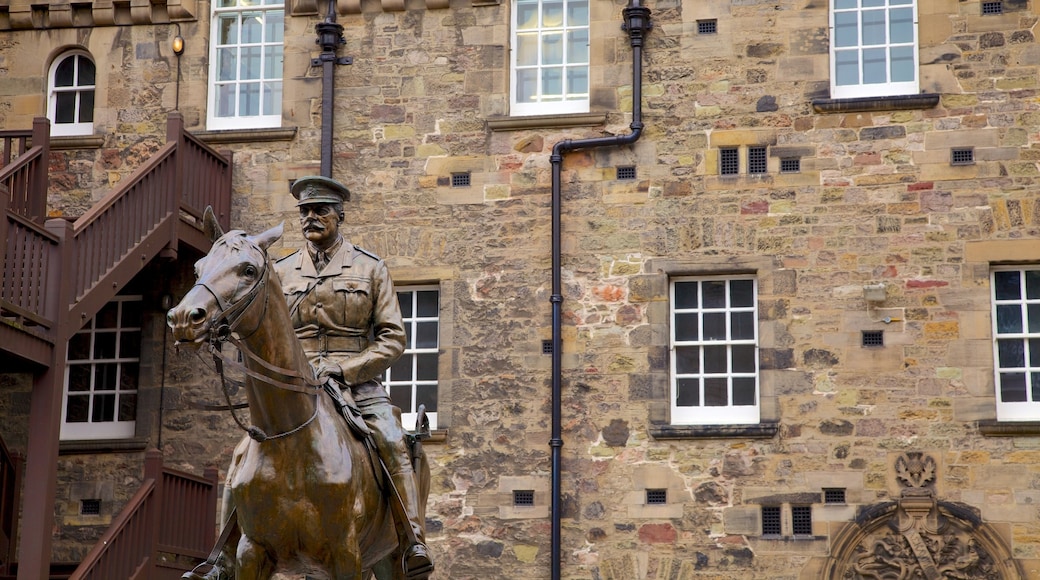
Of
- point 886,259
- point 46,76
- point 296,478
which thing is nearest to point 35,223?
point 46,76

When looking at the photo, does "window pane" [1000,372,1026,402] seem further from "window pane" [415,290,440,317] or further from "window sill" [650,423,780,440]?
"window pane" [415,290,440,317]

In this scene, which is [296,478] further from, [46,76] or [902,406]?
[46,76]

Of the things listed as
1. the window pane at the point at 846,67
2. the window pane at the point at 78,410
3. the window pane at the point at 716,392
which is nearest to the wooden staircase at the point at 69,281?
the window pane at the point at 78,410

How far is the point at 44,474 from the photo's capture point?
1552cm

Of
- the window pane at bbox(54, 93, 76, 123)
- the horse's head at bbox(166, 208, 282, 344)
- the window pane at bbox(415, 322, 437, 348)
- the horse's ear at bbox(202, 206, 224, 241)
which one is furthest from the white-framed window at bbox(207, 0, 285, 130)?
the horse's head at bbox(166, 208, 282, 344)

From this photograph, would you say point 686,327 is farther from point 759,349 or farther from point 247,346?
point 247,346

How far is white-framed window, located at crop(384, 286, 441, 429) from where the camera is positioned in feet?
60.1

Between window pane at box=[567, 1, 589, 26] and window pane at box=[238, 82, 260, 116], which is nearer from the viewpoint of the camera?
window pane at box=[567, 1, 589, 26]

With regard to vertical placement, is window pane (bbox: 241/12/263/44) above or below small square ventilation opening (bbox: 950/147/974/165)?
above

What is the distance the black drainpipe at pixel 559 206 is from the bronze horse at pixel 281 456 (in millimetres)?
7714

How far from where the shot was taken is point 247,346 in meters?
8.94

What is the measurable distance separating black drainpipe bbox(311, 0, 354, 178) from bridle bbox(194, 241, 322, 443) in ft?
30.7

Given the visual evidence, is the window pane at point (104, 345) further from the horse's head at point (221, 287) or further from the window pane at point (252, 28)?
the horse's head at point (221, 287)

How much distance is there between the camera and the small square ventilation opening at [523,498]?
693 inches
